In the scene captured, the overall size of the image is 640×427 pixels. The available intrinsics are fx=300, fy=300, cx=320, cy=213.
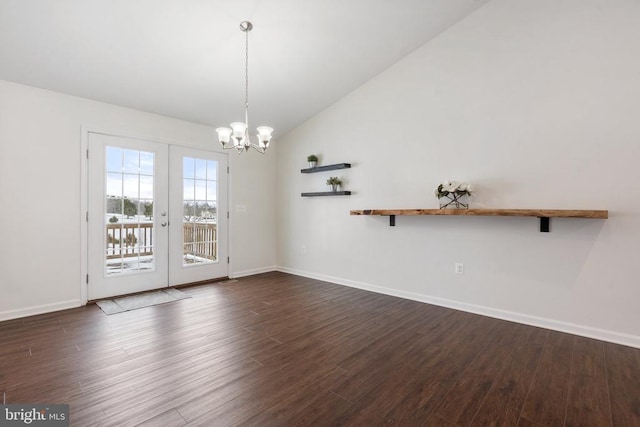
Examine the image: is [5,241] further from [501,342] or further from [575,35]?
[575,35]

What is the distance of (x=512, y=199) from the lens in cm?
316

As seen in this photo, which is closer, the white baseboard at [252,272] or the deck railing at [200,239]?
the deck railing at [200,239]

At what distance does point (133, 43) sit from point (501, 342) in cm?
449

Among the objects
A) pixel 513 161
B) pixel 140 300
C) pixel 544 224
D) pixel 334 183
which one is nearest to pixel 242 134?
pixel 334 183

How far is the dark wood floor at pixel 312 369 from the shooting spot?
171 cm

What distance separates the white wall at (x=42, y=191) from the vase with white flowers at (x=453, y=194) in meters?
4.00

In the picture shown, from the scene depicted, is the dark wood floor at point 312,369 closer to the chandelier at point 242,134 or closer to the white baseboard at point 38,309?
the white baseboard at point 38,309

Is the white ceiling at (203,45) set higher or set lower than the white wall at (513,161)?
higher

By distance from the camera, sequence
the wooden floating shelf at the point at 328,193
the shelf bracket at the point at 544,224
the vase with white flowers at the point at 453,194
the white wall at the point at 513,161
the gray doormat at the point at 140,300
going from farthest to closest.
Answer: the wooden floating shelf at the point at 328,193 → the gray doormat at the point at 140,300 → the vase with white flowers at the point at 453,194 → the shelf bracket at the point at 544,224 → the white wall at the point at 513,161

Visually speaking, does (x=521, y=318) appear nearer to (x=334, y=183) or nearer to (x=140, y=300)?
(x=334, y=183)

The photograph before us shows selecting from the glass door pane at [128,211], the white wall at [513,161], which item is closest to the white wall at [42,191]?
the glass door pane at [128,211]

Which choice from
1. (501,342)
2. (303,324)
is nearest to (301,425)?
(303,324)

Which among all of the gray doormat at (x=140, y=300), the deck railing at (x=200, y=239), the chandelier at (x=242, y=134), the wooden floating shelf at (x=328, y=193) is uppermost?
the chandelier at (x=242, y=134)

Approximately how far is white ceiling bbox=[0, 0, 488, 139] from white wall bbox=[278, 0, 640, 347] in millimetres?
570
